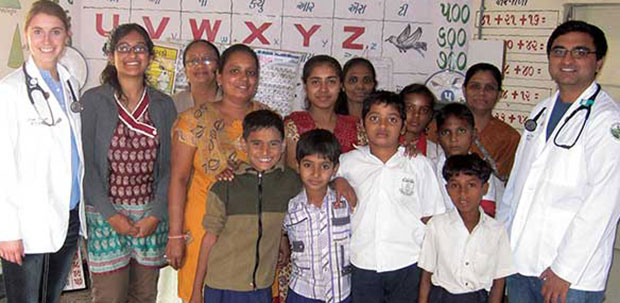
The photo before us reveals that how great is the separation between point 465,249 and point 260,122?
0.99m

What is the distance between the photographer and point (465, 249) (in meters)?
2.38

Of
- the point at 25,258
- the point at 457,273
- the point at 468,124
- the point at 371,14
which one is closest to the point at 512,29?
the point at 371,14

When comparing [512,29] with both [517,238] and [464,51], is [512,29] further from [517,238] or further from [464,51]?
[517,238]

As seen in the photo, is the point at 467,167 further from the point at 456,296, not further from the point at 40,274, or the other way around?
the point at 40,274

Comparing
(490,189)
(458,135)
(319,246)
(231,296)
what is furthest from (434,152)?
(231,296)

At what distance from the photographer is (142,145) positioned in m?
2.43

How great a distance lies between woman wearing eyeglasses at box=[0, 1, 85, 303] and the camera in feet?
7.04

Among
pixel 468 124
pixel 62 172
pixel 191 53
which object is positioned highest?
pixel 191 53

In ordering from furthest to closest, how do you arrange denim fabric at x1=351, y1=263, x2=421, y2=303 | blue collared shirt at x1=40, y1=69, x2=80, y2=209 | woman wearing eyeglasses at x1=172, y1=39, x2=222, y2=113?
woman wearing eyeglasses at x1=172, y1=39, x2=222, y2=113, denim fabric at x1=351, y1=263, x2=421, y2=303, blue collared shirt at x1=40, y1=69, x2=80, y2=209

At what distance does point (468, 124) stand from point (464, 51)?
1.87 m

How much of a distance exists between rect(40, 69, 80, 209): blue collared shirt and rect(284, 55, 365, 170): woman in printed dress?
0.88 metres

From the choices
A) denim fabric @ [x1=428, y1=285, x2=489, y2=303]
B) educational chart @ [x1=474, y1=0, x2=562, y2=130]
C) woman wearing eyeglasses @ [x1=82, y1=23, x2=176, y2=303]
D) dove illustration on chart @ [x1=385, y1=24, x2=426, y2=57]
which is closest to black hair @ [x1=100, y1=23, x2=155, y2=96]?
woman wearing eyeglasses @ [x1=82, y1=23, x2=176, y2=303]

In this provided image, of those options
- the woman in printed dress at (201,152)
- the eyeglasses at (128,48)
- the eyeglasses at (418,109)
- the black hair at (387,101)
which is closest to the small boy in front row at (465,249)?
the black hair at (387,101)

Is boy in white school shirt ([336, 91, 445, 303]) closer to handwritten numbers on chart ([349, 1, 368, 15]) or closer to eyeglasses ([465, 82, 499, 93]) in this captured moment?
eyeglasses ([465, 82, 499, 93])
